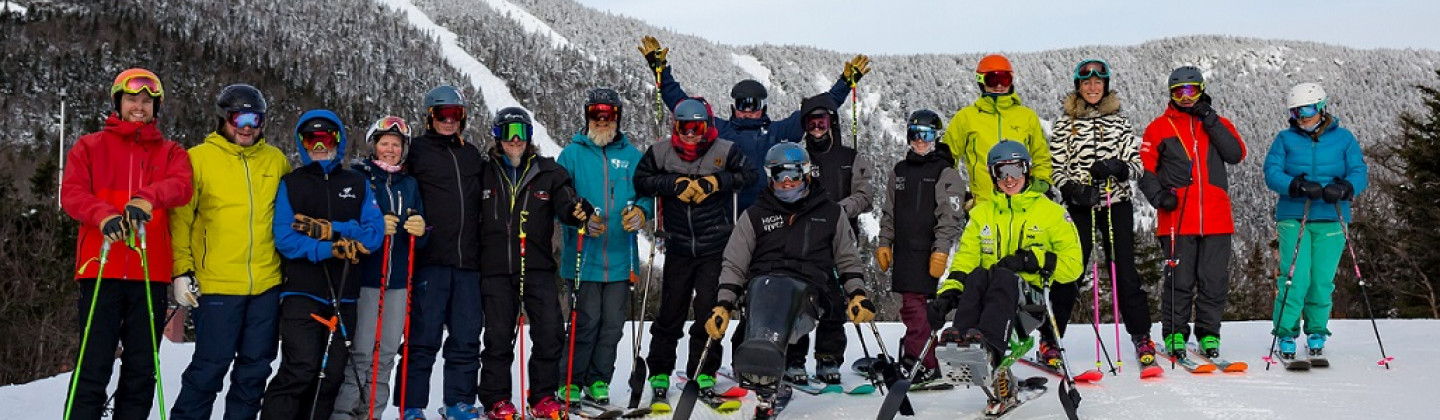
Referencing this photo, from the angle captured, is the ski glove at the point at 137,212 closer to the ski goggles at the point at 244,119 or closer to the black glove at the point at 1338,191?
the ski goggles at the point at 244,119

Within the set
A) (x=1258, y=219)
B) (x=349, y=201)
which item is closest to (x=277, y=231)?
(x=349, y=201)

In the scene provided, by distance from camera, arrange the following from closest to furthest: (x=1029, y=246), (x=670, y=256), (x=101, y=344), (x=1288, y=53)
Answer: (x=101, y=344) < (x=1029, y=246) < (x=670, y=256) < (x=1288, y=53)

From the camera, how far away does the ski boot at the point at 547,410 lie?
19.1 feet

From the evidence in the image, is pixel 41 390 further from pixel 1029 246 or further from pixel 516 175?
pixel 1029 246

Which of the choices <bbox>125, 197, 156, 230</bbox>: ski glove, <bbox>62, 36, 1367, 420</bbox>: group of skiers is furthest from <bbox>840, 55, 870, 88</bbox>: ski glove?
<bbox>125, 197, 156, 230</bbox>: ski glove

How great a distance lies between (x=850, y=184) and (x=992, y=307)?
2029 mm

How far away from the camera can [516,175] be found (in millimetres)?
6129

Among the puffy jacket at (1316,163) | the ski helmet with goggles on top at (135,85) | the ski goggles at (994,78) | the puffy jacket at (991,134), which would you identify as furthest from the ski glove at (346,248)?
the puffy jacket at (1316,163)

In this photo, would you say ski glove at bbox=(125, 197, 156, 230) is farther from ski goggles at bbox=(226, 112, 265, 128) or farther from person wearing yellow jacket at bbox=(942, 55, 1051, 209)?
person wearing yellow jacket at bbox=(942, 55, 1051, 209)

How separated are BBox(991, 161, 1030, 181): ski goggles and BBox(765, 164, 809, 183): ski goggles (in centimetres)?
113

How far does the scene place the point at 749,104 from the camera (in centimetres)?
709

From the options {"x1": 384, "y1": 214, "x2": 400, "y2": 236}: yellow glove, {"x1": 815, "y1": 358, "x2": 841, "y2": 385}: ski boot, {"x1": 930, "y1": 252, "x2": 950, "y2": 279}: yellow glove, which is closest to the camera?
{"x1": 384, "y1": 214, "x2": 400, "y2": 236}: yellow glove

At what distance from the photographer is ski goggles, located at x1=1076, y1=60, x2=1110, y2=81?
714 centimetres

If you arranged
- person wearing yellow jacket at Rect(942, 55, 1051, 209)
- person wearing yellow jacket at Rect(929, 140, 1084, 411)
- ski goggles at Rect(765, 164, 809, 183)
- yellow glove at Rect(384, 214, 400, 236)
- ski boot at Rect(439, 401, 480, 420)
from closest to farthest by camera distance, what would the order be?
person wearing yellow jacket at Rect(929, 140, 1084, 411)
yellow glove at Rect(384, 214, 400, 236)
ski boot at Rect(439, 401, 480, 420)
ski goggles at Rect(765, 164, 809, 183)
person wearing yellow jacket at Rect(942, 55, 1051, 209)
